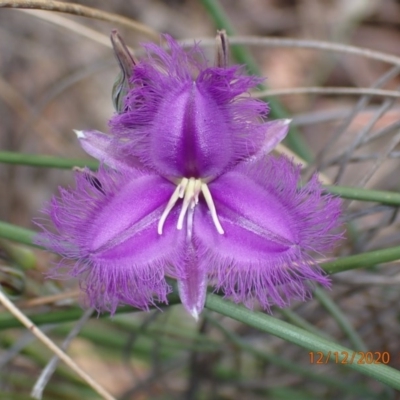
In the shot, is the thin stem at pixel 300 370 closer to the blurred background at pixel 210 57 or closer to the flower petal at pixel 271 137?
the blurred background at pixel 210 57

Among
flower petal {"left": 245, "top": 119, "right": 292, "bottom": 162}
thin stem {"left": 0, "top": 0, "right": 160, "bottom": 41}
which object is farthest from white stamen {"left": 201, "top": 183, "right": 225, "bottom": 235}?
thin stem {"left": 0, "top": 0, "right": 160, "bottom": 41}

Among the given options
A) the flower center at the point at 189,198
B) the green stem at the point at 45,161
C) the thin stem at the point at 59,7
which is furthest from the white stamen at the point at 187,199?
the thin stem at the point at 59,7

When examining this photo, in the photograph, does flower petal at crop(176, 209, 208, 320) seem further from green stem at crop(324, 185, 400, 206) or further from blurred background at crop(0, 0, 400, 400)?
blurred background at crop(0, 0, 400, 400)

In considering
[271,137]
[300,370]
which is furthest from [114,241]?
[300,370]

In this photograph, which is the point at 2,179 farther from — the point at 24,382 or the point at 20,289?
the point at 20,289

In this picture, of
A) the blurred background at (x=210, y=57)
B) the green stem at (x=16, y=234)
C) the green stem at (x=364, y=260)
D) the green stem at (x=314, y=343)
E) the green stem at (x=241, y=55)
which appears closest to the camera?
the green stem at (x=314, y=343)
